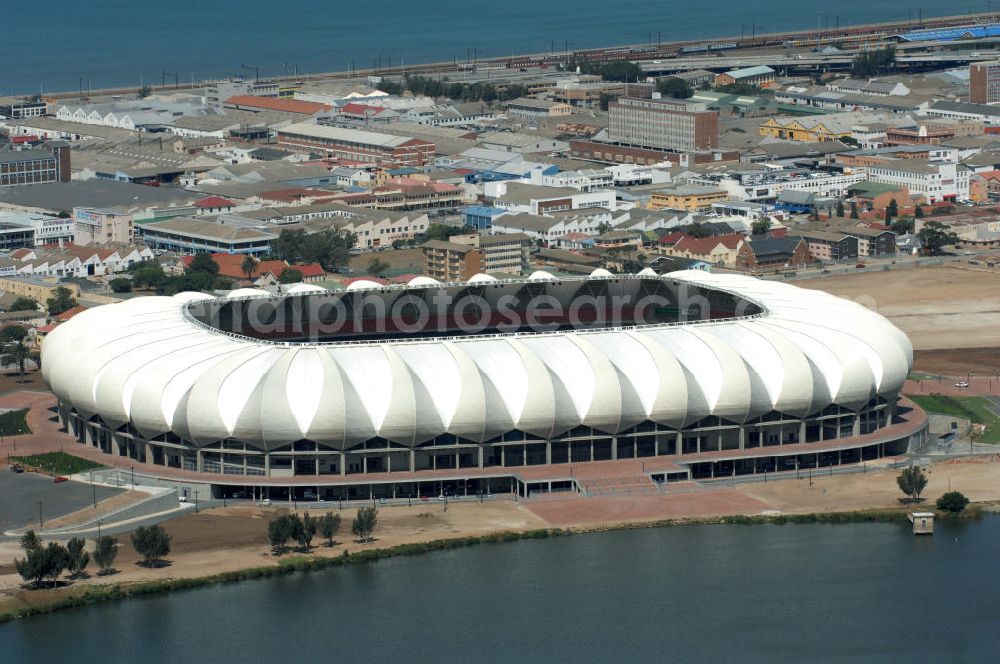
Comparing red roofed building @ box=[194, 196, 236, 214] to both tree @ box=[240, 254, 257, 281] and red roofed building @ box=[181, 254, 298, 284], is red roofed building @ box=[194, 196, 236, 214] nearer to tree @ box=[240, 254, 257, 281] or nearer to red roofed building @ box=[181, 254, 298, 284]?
red roofed building @ box=[181, 254, 298, 284]

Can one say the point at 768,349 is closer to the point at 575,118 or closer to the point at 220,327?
the point at 220,327

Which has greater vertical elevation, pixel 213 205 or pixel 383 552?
pixel 213 205

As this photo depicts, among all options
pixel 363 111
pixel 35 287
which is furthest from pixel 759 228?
pixel 363 111

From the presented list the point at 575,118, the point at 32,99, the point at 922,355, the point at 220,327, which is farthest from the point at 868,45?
the point at 220,327

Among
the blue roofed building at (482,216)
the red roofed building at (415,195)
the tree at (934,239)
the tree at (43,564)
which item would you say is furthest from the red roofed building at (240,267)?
the tree at (43,564)

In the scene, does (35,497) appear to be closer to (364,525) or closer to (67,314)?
(364,525)

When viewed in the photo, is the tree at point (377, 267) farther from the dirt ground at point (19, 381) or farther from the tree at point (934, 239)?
the tree at point (934, 239)

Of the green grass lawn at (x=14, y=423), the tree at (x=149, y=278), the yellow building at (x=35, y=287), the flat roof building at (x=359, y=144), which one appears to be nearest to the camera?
the green grass lawn at (x=14, y=423)
